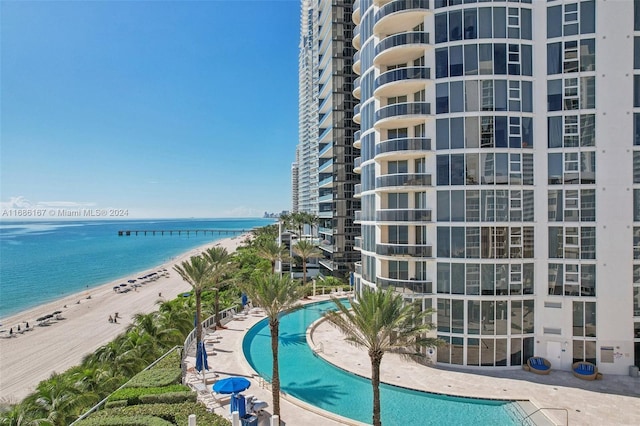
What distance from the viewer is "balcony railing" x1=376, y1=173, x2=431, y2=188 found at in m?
23.0

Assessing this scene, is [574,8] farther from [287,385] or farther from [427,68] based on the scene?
[287,385]

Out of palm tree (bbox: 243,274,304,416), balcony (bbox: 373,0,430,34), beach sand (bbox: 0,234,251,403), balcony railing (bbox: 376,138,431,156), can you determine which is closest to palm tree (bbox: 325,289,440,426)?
palm tree (bbox: 243,274,304,416)

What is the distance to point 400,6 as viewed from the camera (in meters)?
23.4

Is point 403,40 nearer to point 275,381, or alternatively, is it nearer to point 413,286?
point 413,286

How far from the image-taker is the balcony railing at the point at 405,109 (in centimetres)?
2289

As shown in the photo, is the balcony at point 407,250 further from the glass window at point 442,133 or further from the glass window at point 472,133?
the glass window at point 442,133

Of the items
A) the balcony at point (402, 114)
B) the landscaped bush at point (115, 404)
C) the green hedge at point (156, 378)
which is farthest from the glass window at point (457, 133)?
the landscaped bush at point (115, 404)

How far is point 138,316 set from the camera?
2698 centimetres

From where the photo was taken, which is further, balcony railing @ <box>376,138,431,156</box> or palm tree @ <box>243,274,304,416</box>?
balcony railing @ <box>376,138,431,156</box>

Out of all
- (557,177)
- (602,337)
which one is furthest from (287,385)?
(557,177)

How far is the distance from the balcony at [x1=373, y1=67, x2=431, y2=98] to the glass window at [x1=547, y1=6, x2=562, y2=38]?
7.24 m

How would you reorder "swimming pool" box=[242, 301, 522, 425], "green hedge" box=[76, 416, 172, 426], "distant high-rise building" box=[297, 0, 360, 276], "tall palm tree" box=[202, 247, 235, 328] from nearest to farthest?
"green hedge" box=[76, 416, 172, 426]
"swimming pool" box=[242, 301, 522, 425]
"tall palm tree" box=[202, 247, 235, 328]
"distant high-rise building" box=[297, 0, 360, 276]

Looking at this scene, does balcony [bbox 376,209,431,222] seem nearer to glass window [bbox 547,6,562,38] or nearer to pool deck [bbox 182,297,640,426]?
pool deck [bbox 182,297,640,426]

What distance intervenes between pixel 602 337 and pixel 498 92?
1556 cm
